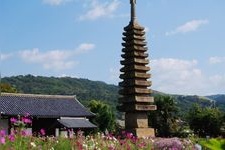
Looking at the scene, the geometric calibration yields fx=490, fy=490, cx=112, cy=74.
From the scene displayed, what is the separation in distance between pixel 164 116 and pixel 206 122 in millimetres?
5822

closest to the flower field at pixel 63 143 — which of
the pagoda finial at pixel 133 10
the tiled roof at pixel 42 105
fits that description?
the pagoda finial at pixel 133 10

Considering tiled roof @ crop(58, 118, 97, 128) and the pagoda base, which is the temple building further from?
the pagoda base

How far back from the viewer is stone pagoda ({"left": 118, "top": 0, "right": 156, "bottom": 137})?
1702cm

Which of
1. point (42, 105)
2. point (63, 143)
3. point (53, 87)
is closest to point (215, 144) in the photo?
point (63, 143)

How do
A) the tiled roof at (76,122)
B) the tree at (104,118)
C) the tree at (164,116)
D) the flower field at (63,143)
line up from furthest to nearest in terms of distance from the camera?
the tree at (104,118) → the tree at (164,116) → the tiled roof at (76,122) → the flower field at (63,143)

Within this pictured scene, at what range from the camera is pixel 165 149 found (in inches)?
371

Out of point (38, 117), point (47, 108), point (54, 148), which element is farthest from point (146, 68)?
point (47, 108)

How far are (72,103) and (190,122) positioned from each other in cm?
2181

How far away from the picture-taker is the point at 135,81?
17156 millimetres

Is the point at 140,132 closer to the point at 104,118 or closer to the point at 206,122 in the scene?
the point at 206,122

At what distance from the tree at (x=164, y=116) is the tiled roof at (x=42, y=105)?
13.0 metres

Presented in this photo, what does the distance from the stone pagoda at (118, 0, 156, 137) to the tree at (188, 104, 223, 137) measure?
4561 centimetres

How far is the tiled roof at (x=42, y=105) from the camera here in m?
45.3

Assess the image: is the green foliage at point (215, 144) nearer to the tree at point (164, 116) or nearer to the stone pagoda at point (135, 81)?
the stone pagoda at point (135, 81)
